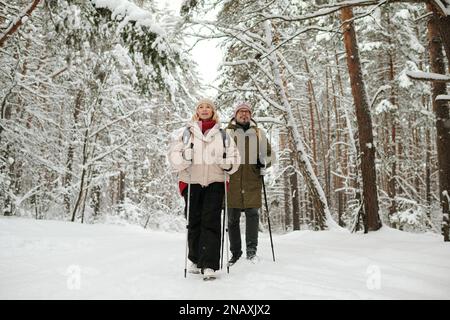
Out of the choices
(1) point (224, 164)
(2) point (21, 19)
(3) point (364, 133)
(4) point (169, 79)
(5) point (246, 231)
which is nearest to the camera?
(1) point (224, 164)

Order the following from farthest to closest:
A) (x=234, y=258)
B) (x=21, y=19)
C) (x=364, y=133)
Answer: (x=364, y=133) → (x=21, y=19) → (x=234, y=258)

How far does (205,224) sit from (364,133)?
6.27m

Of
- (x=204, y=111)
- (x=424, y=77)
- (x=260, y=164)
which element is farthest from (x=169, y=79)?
(x=424, y=77)

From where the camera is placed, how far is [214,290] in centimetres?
328

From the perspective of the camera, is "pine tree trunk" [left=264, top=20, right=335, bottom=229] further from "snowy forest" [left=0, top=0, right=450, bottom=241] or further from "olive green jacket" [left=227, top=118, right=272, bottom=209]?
"olive green jacket" [left=227, top=118, right=272, bottom=209]

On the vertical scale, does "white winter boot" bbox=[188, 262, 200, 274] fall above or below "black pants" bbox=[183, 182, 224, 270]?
below

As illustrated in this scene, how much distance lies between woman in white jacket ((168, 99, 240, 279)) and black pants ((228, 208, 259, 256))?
877 mm

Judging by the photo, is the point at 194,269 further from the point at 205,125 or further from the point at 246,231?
the point at 205,125

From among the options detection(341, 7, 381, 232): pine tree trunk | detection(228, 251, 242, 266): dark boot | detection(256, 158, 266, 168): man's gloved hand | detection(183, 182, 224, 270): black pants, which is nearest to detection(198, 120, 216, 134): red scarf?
detection(183, 182, 224, 270): black pants

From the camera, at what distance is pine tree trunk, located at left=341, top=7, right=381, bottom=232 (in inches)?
329

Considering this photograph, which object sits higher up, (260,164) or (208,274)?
(260,164)

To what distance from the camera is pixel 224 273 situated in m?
4.19

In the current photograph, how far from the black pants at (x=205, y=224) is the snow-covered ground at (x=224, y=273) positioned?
23 centimetres
